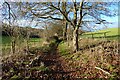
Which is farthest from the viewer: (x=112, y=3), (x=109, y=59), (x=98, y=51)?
(x=112, y=3)

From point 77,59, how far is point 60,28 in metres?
27.0

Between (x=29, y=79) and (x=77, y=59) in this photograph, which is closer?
(x=29, y=79)

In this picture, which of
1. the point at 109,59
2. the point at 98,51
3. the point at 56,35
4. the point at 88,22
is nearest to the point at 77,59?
the point at 98,51

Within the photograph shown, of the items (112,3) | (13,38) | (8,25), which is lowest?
(13,38)

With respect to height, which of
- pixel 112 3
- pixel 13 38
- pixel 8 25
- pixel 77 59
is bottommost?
pixel 77 59

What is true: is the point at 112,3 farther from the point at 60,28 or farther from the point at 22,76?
the point at 60,28

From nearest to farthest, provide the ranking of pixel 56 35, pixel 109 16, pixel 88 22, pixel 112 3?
pixel 112 3 < pixel 109 16 < pixel 88 22 < pixel 56 35

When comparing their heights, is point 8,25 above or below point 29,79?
above

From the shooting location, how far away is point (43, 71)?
11727 millimetres

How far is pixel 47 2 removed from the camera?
60.3 feet

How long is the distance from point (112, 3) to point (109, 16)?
6.81 feet

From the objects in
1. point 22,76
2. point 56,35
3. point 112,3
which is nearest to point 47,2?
point 112,3

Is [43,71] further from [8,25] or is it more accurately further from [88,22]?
[88,22]

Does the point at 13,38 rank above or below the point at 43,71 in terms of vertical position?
above
